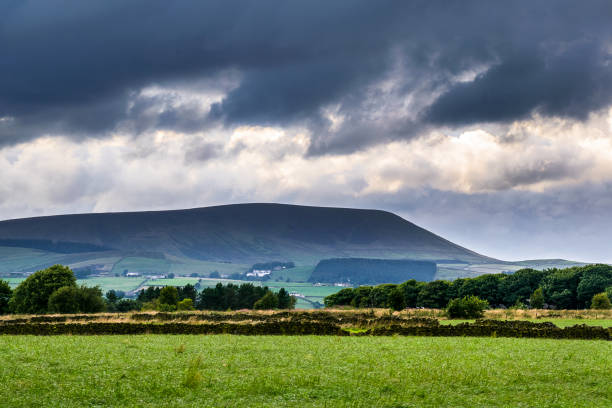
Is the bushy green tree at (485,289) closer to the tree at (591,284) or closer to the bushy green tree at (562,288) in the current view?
the bushy green tree at (562,288)

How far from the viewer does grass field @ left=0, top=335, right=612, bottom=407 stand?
Answer: 65.2 ft

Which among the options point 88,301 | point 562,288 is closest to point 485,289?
point 562,288

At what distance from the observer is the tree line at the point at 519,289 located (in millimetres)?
106500

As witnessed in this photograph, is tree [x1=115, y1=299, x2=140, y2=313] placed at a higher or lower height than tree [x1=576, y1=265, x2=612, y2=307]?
lower

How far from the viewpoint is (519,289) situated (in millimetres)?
114625

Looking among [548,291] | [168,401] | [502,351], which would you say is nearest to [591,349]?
[502,351]

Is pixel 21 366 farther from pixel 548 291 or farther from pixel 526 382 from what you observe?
pixel 548 291

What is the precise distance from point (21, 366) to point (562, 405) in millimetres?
21228

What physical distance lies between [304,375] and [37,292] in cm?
7740

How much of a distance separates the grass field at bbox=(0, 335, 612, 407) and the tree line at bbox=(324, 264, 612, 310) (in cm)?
7615

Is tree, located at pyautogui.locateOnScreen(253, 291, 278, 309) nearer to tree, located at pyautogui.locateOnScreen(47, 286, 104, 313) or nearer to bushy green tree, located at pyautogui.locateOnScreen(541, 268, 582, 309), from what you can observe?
tree, located at pyautogui.locateOnScreen(47, 286, 104, 313)

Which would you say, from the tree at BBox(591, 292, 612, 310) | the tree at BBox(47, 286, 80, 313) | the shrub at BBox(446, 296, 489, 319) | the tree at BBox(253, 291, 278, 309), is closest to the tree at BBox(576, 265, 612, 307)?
the tree at BBox(591, 292, 612, 310)

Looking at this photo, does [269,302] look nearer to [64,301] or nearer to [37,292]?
[64,301]

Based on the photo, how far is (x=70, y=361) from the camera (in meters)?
26.3
